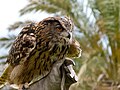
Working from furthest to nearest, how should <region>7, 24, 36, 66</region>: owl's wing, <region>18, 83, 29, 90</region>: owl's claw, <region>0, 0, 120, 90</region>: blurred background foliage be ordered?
<region>0, 0, 120, 90</region>: blurred background foliage → <region>7, 24, 36, 66</region>: owl's wing → <region>18, 83, 29, 90</region>: owl's claw

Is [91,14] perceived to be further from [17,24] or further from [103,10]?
[17,24]

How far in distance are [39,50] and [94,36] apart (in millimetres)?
7019

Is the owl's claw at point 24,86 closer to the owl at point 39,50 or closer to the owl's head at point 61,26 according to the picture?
the owl at point 39,50

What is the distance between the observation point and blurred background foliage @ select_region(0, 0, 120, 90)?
350 inches

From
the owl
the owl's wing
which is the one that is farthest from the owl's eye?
the owl's wing

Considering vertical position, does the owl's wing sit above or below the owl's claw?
above

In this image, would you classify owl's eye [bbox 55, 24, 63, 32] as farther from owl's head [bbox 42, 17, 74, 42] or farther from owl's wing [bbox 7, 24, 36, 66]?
owl's wing [bbox 7, 24, 36, 66]

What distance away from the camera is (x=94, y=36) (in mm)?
9406

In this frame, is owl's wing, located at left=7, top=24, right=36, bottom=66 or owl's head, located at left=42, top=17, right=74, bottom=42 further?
owl's wing, located at left=7, top=24, right=36, bottom=66

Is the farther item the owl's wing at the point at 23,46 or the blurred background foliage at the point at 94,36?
the blurred background foliage at the point at 94,36

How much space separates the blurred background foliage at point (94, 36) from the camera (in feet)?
29.1

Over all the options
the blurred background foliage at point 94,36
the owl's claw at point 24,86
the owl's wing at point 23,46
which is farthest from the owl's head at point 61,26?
the blurred background foliage at point 94,36

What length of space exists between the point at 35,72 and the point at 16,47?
0.29 metres

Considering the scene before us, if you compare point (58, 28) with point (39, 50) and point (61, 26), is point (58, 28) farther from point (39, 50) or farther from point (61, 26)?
point (39, 50)
